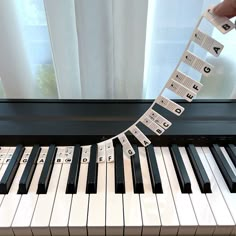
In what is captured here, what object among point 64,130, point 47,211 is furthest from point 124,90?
point 47,211

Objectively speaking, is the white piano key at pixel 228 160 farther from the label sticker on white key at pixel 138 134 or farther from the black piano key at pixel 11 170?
the black piano key at pixel 11 170

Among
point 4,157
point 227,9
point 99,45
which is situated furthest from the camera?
point 99,45

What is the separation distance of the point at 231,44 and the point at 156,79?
0.88ft

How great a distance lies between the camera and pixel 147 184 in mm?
613

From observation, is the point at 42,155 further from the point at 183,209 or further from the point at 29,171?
the point at 183,209

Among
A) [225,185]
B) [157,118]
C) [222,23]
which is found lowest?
[225,185]

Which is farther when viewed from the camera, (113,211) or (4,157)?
(4,157)

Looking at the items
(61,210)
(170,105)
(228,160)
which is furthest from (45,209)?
(228,160)

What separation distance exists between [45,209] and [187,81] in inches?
16.8

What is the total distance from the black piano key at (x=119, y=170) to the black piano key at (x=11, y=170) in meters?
0.26

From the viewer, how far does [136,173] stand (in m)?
0.63

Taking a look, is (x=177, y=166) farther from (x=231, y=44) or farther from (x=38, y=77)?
(x=38, y=77)

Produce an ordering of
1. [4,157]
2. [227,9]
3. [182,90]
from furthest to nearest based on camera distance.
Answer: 1. [4,157]
2. [182,90]
3. [227,9]

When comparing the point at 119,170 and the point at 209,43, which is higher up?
the point at 209,43
